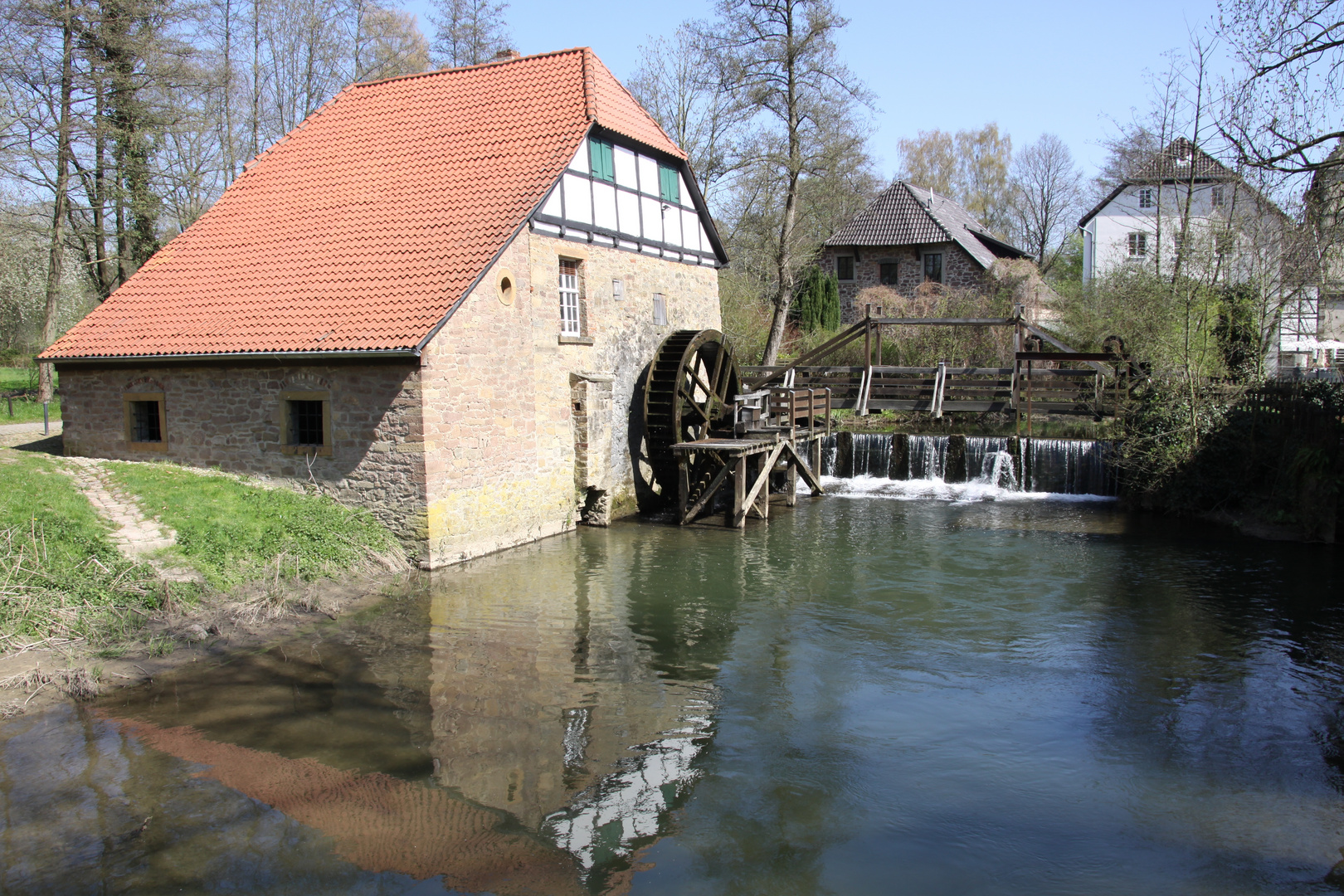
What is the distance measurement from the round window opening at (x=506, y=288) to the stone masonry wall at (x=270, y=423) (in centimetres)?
194

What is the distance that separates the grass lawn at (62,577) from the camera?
26.5 feet

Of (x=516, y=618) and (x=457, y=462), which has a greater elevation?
(x=457, y=462)

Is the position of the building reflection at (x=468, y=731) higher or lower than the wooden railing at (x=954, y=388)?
lower

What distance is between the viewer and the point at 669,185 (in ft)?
54.9

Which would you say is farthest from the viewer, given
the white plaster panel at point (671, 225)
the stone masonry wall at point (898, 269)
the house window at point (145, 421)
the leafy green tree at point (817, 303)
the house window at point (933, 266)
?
the house window at point (933, 266)

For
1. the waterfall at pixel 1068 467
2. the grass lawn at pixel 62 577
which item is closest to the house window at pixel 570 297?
the grass lawn at pixel 62 577

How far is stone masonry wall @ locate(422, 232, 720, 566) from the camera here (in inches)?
461

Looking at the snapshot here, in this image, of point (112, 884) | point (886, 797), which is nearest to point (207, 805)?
point (112, 884)

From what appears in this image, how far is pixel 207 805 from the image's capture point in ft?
19.0

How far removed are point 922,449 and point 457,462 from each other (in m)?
10.5

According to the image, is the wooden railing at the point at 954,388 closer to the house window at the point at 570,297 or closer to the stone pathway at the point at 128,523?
the house window at the point at 570,297

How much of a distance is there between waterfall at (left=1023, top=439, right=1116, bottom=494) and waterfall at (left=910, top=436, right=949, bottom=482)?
5.08ft

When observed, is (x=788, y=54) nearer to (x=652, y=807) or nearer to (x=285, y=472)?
(x=285, y=472)

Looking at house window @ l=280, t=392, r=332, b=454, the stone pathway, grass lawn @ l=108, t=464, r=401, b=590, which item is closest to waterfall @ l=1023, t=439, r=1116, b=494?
→ grass lawn @ l=108, t=464, r=401, b=590
